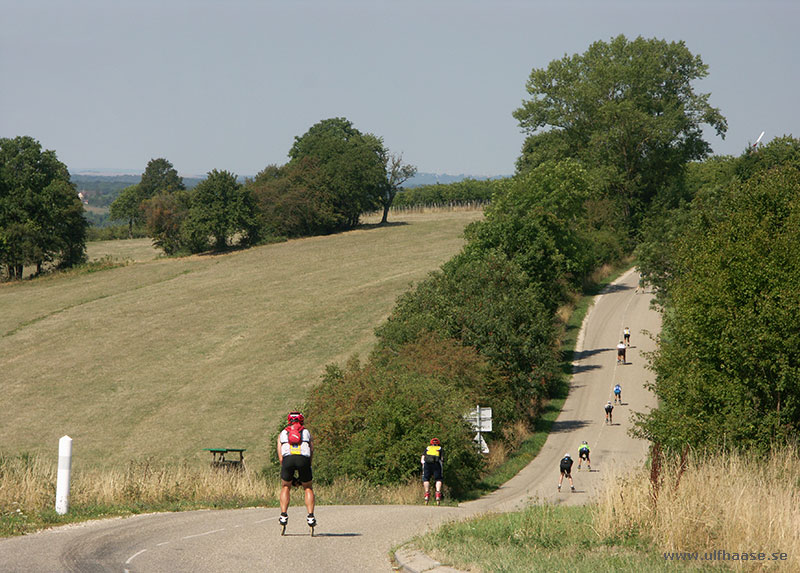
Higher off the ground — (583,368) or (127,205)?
(127,205)

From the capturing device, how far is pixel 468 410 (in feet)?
99.6

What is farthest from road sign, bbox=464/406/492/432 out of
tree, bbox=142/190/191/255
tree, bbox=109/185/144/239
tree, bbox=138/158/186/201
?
tree, bbox=138/158/186/201

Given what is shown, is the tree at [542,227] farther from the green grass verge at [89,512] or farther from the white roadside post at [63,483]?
the white roadside post at [63,483]

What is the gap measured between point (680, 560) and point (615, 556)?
0.69 m

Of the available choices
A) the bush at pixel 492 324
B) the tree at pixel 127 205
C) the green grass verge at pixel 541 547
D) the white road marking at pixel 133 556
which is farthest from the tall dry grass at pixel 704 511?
the tree at pixel 127 205

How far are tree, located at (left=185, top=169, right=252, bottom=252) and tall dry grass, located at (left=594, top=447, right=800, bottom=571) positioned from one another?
91.2 m

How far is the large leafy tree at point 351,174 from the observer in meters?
107

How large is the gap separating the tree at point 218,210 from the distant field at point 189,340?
11.3ft

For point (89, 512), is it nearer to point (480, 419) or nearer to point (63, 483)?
point (63, 483)

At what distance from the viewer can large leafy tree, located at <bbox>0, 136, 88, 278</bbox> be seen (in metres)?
91.1

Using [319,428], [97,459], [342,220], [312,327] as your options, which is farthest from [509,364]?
[342,220]

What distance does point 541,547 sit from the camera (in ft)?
34.2

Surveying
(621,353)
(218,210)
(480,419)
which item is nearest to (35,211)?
(218,210)

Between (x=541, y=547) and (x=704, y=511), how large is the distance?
1.95 metres
